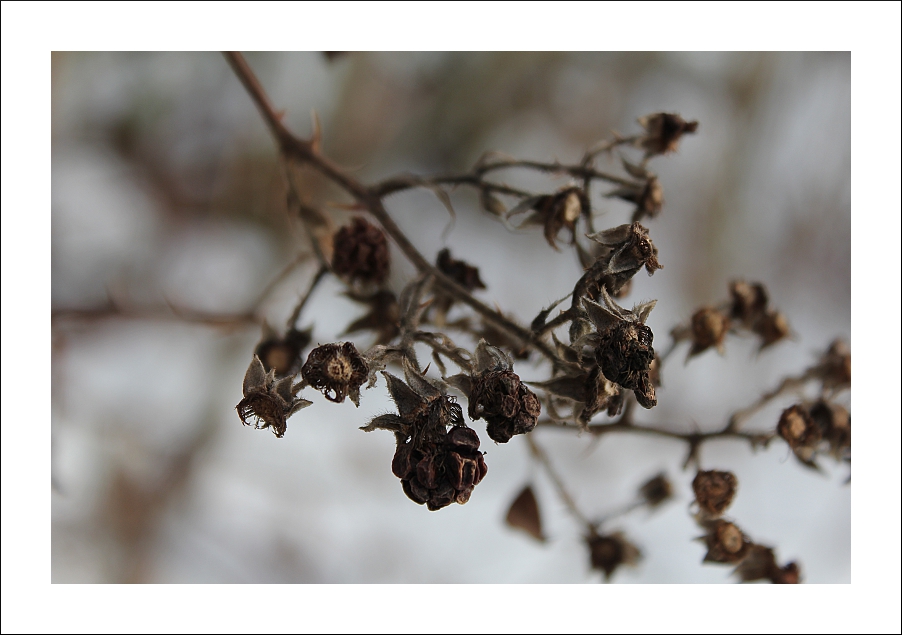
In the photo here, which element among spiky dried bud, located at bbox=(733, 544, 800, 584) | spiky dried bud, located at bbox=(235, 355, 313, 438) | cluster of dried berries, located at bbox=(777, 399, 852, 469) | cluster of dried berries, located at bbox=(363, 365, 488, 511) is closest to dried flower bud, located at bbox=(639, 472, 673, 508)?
spiky dried bud, located at bbox=(733, 544, 800, 584)

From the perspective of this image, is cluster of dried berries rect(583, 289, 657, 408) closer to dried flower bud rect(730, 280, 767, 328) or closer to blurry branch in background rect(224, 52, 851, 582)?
blurry branch in background rect(224, 52, 851, 582)

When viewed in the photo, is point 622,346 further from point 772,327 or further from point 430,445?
point 772,327

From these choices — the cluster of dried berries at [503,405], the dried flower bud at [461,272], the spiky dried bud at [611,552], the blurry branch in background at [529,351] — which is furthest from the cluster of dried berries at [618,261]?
the spiky dried bud at [611,552]

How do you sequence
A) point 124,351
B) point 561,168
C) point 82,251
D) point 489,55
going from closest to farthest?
point 561,168, point 82,251, point 124,351, point 489,55

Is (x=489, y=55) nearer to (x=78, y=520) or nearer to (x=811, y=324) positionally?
(x=811, y=324)

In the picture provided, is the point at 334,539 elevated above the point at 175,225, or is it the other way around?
the point at 175,225

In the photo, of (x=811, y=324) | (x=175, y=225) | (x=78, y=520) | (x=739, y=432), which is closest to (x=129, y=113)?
(x=175, y=225)
